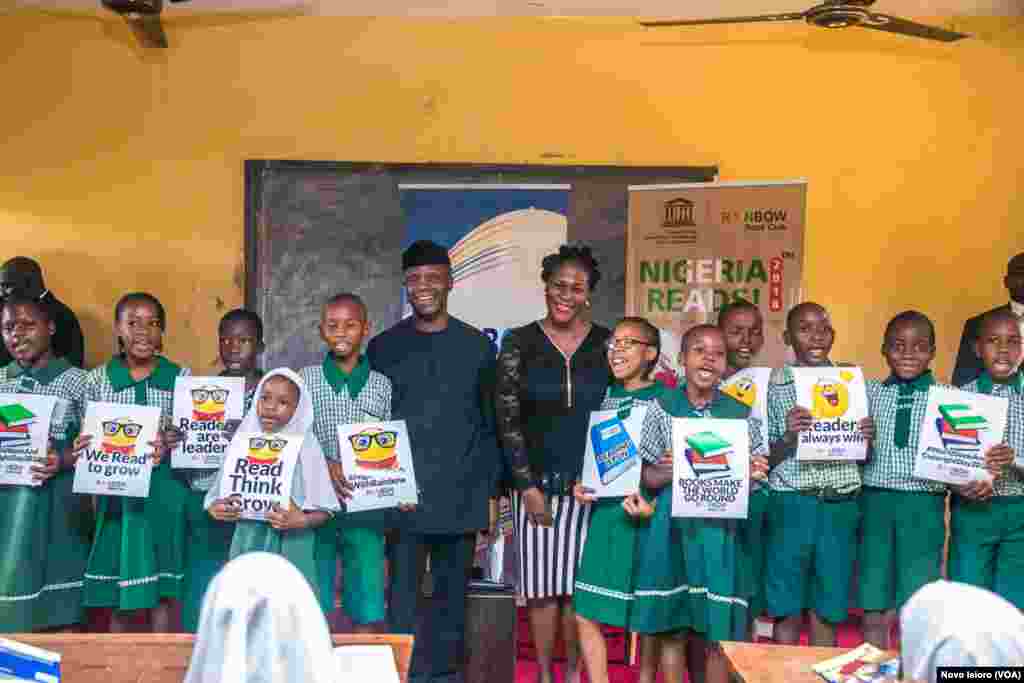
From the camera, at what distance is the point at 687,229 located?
6.34m

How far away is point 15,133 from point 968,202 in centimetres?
558

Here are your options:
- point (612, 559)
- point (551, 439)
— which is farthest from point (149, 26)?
point (612, 559)

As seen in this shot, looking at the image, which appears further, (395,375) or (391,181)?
(391,181)

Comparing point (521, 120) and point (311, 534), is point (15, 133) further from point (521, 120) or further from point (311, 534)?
point (311, 534)

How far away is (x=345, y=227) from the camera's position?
668 centimetres

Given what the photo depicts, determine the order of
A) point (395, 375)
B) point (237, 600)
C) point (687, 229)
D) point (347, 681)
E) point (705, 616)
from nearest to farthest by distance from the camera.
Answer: point (237, 600) → point (347, 681) → point (705, 616) → point (395, 375) → point (687, 229)

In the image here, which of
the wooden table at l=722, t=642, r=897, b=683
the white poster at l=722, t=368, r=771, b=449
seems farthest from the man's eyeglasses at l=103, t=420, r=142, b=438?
the wooden table at l=722, t=642, r=897, b=683

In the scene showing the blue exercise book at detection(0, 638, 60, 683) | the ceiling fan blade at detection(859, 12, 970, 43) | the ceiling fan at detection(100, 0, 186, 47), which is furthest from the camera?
the ceiling fan at detection(100, 0, 186, 47)

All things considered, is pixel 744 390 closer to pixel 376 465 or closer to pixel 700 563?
pixel 700 563

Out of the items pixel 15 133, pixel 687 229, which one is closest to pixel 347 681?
pixel 687 229

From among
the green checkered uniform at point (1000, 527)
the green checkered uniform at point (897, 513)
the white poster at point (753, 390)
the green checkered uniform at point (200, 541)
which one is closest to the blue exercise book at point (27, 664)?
the green checkered uniform at point (200, 541)

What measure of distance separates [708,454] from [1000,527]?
1.36 m

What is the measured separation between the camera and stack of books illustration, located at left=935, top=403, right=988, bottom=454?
455cm

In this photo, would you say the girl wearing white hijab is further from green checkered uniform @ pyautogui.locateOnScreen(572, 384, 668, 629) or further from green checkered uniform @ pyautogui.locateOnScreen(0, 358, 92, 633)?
green checkered uniform @ pyautogui.locateOnScreen(572, 384, 668, 629)
